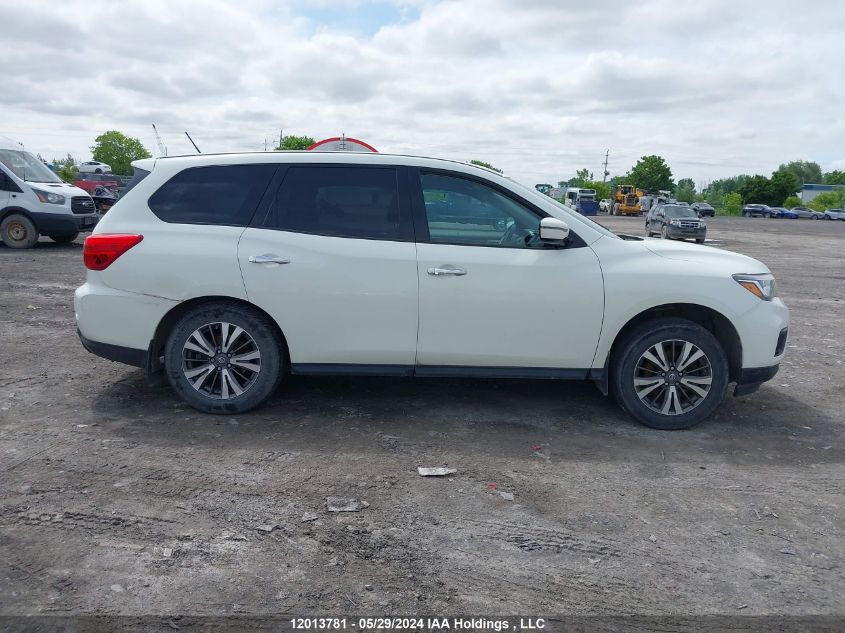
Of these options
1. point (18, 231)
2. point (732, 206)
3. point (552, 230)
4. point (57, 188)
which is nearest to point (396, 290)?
point (552, 230)

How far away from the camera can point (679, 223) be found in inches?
1216

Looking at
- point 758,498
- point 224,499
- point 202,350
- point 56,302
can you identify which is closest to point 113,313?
point 202,350

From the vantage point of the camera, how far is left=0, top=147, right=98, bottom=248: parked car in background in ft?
49.4

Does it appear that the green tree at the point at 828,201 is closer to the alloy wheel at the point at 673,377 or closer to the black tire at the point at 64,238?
the black tire at the point at 64,238

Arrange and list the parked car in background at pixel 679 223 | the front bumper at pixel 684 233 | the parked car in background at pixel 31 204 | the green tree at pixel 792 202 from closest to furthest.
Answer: the parked car in background at pixel 31 204 < the front bumper at pixel 684 233 < the parked car in background at pixel 679 223 < the green tree at pixel 792 202

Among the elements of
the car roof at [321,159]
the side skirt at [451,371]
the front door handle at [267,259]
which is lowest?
the side skirt at [451,371]

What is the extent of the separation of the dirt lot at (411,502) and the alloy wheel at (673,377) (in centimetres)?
27

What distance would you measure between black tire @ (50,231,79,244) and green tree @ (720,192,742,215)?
3850 inches

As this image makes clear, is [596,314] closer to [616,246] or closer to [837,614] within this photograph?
[616,246]

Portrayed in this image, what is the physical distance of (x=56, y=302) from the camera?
9.50 m

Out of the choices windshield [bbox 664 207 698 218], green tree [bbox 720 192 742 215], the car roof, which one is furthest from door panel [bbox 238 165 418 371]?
green tree [bbox 720 192 742 215]

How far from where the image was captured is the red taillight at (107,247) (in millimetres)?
5008

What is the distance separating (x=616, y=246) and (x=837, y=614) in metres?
2.83

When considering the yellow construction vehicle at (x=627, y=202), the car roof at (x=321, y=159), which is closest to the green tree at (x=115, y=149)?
the yellow construction vehicle at (x=627, y=202)
